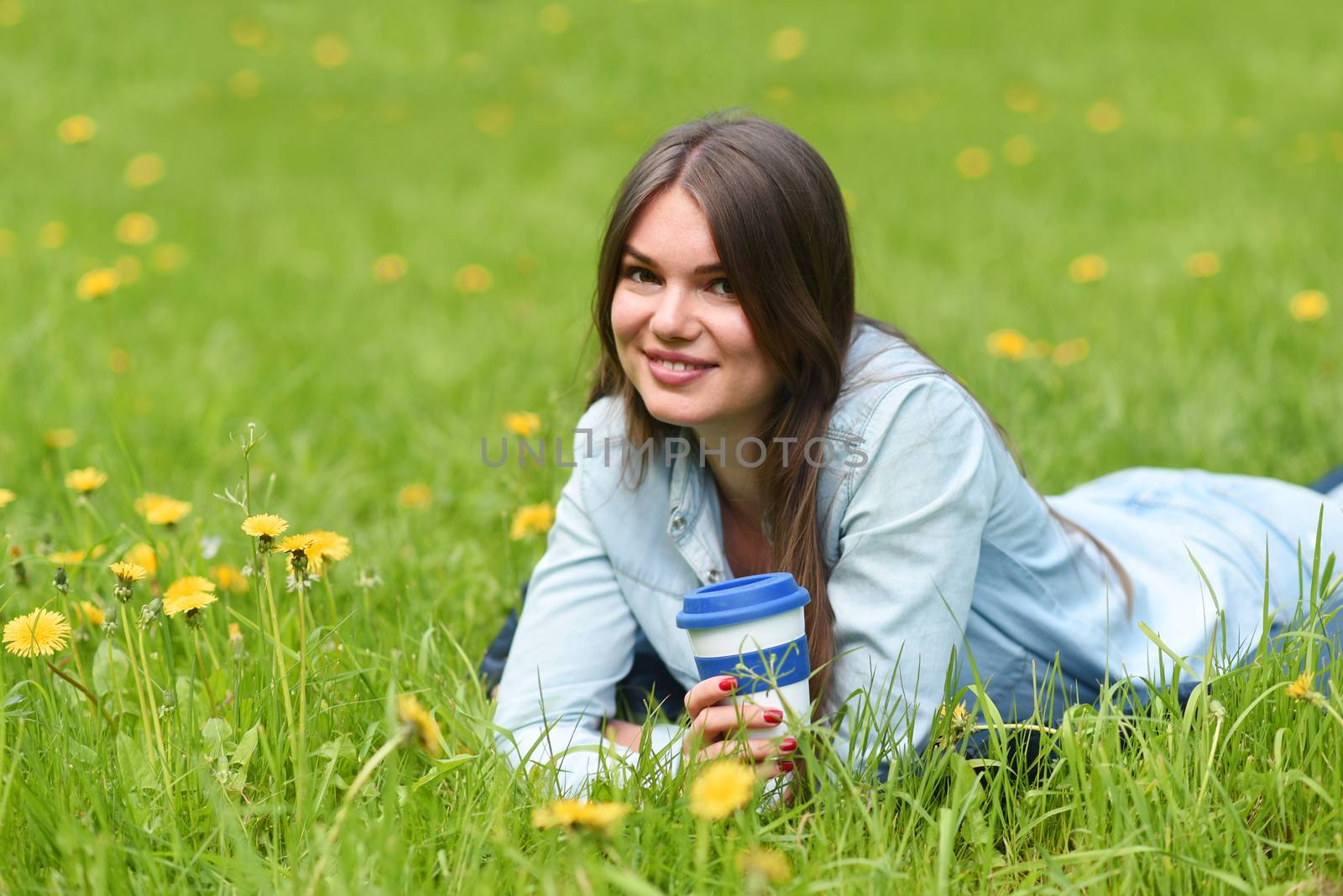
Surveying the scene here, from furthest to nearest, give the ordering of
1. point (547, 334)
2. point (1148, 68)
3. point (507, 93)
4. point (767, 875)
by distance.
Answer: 1. point (507, 93)
2. point (1148, 68)
3. point (547, 334)
4. point (767, 875)

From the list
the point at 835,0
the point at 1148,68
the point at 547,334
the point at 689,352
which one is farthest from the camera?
the point at 835,0

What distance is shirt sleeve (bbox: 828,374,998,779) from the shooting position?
160 centimetres

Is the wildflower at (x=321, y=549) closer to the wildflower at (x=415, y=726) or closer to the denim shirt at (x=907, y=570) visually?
the denim shirt at (x=907, y=570)

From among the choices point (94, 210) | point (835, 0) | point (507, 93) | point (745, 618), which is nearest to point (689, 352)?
point (745, 618)

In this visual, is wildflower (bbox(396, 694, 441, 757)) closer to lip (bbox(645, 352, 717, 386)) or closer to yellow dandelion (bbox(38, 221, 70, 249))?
lip (bbox(645, 352, 717, 386))

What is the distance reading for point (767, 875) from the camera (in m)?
1.24

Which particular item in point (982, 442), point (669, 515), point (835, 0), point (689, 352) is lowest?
point (669, 515)

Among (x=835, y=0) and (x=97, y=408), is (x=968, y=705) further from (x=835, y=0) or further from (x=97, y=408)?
(x=835, y=0)

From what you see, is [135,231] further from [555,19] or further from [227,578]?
[555,19]

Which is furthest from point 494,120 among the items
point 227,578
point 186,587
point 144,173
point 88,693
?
point 88,693

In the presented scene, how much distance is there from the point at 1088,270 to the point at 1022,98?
146 inches

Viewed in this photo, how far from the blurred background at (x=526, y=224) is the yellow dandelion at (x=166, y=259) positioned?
2 centimetres

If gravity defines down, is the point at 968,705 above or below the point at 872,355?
below

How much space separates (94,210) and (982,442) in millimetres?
4612
